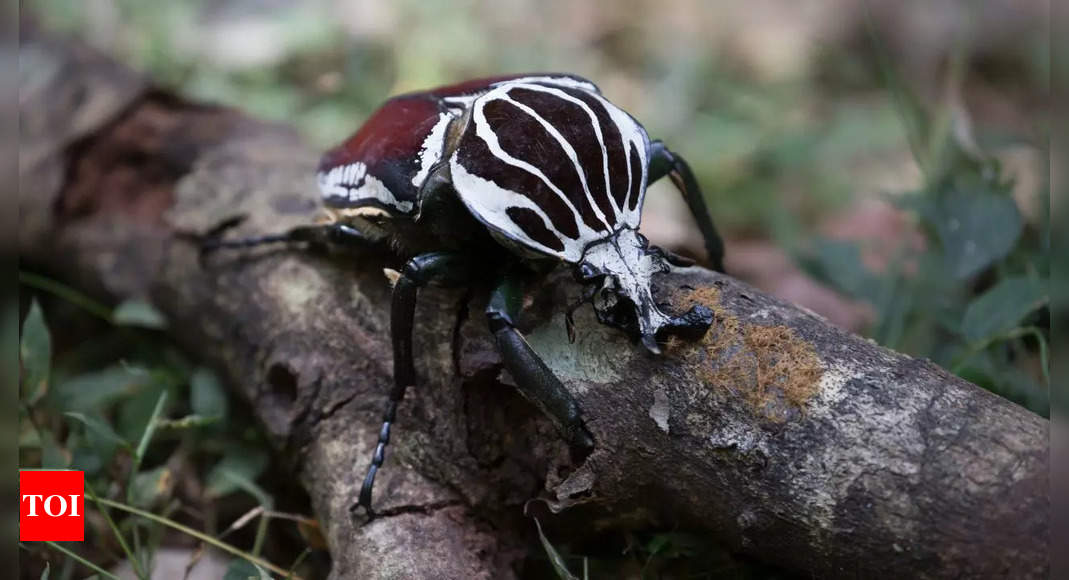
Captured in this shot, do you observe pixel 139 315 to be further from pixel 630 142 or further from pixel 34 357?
pixel 630 142

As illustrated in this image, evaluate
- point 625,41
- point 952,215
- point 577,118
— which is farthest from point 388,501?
point 625,41

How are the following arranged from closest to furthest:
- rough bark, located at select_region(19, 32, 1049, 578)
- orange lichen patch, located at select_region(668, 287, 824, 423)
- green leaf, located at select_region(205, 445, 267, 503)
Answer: rough bark, located at select_region(19, 32, 1049, 578)
orange lichen patch, located at select_region(668, 287, 824, 423)
green leaf, located at select_region(205, 445, 267, 503)

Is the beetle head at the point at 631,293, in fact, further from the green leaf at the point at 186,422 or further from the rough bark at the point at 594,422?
the green leaf at the point at 186,422

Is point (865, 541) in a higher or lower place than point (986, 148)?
lower

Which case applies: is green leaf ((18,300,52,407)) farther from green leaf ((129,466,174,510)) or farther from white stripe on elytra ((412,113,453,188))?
white stripe on elytra ((412,113,453,188))

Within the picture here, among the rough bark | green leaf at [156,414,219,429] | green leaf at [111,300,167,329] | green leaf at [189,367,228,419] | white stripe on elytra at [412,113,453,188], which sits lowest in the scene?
Result: green leaf at [189,367,228,419]

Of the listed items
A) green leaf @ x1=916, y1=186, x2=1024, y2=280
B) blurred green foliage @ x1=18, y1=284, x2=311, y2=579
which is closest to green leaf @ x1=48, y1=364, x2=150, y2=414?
blurred green foliage @ x1=18, y1=284, x2=311, y2=579

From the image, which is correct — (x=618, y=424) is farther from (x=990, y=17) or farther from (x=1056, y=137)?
(x=990, y=17)
